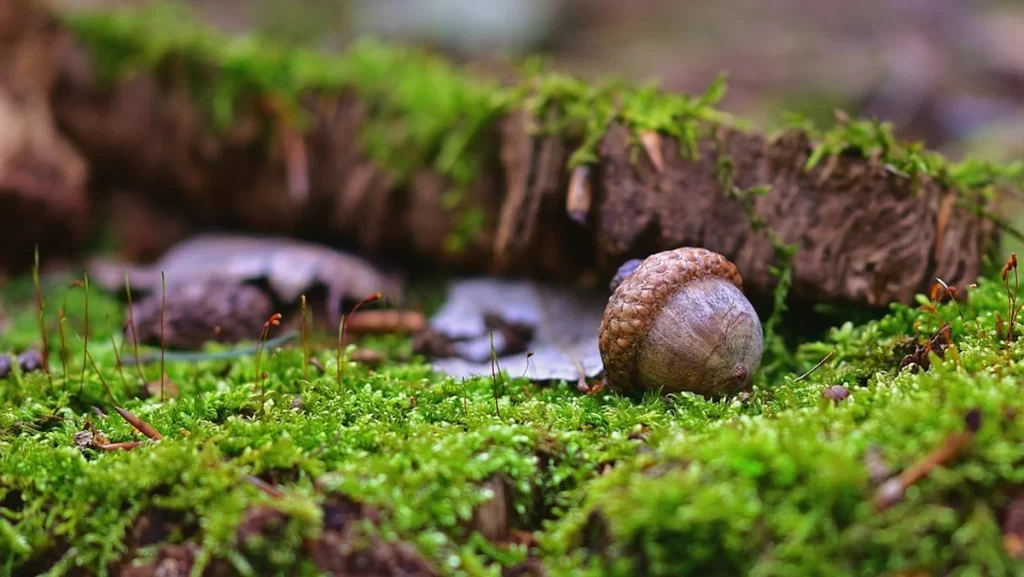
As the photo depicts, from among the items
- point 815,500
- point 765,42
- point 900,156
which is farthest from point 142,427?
point 765,42

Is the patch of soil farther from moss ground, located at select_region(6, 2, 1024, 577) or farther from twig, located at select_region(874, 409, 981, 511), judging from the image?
twig, located at select_region(874, 409, 981, 511)

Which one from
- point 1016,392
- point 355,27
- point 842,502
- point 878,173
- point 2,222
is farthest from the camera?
point 355,27

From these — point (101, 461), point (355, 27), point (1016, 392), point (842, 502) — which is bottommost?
point (101, 461)

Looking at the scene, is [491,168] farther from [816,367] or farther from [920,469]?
[920,469]

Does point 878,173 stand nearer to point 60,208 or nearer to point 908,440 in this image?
point 908,440

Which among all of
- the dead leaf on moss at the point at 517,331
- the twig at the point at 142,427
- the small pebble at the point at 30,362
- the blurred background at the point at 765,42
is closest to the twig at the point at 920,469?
the dead leaf on moss at the point at 517,331

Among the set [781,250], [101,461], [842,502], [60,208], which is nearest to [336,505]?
[101,461]
